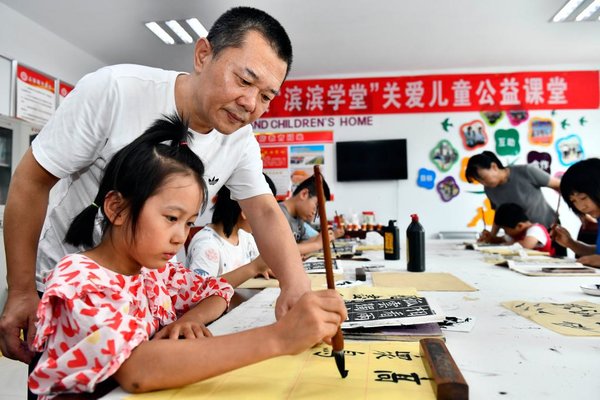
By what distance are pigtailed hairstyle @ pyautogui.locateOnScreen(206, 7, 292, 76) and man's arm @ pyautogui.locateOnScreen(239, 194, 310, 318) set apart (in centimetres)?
40

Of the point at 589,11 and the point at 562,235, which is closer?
the point at 562,235

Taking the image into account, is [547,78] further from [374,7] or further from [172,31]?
[172,31]

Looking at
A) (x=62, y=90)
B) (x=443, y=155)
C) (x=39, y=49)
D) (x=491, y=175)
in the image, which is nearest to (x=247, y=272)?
(x=491, y=175)

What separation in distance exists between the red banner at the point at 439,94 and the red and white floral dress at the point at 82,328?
5.11 metres

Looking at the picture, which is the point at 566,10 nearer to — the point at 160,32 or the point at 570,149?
the point at 570,149

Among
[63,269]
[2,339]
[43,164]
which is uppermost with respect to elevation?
[43,164]

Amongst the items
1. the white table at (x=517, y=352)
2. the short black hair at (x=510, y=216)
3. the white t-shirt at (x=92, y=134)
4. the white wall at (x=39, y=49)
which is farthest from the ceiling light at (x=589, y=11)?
the white wall at (x=39, y=49)

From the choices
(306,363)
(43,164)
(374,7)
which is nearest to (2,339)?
(43,164)

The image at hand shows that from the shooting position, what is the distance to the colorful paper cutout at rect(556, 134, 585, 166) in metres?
5.38

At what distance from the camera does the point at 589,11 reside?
4078 mm

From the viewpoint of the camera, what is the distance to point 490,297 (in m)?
1.30

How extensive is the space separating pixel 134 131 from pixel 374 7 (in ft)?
10.7

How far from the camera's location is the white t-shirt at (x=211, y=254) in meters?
1.84

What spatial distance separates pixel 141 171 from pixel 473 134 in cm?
526
